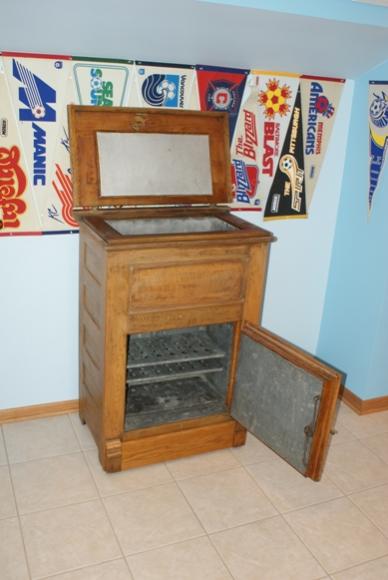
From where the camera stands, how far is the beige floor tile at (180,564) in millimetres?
2092

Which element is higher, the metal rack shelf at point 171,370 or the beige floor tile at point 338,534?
the metal rack shelf at point 171,370

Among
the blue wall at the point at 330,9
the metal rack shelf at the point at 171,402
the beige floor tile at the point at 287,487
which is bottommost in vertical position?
the beige floor tile at the point at 287,487

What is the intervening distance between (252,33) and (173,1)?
465 millimetres

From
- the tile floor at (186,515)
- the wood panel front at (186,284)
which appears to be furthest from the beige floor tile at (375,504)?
the wood panel front at (186,284)

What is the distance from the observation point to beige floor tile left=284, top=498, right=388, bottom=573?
224 cm

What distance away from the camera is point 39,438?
2.84 m

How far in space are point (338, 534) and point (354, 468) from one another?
501mm

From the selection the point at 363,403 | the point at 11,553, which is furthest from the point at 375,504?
the point at 11,553

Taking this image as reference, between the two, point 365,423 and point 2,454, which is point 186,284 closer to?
point 2,454

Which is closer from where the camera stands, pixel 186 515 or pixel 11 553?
pixel 11 553

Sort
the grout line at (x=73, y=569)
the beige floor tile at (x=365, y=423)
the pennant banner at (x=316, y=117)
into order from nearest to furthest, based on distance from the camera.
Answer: the grout line at (x=73, y=569), the pennant banner at (x=316, y=117), the beige floor tile at (x=365, y=423)

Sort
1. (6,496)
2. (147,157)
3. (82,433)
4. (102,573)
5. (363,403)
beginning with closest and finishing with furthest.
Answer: (102,573), (6,496), (147,157), (82,433), (363,403)

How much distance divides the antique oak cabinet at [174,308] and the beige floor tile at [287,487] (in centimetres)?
21

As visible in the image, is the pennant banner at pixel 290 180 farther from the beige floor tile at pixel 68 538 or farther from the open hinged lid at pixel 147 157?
the beige floor tile at pixel 68 538
